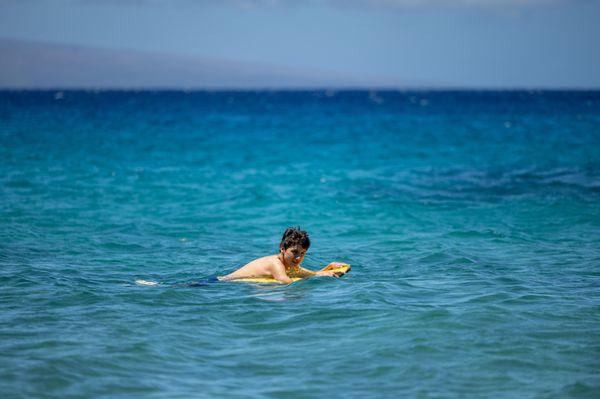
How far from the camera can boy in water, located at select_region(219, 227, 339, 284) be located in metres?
9.61

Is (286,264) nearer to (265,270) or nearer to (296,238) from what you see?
(265,270)

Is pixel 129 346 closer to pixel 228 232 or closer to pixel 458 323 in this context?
pixel 458 323

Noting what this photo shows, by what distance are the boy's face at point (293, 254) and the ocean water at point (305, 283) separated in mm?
437

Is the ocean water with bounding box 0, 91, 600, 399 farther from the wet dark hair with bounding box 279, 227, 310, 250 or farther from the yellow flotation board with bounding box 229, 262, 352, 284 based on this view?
the wet dark hair with bounding box 279, 227, 310, 250

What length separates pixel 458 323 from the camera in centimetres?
800

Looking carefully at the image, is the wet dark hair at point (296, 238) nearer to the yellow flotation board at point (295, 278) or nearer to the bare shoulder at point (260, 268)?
the bare shoulder at point (260, 268)

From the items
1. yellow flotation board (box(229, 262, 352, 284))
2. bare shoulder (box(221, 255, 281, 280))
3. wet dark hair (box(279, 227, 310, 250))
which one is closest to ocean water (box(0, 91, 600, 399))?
yellow flotation board (box(229, 262, 352, 284))

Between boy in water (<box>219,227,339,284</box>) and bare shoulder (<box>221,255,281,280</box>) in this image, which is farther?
bare shoulder (<box>221,255,281,280</box>)

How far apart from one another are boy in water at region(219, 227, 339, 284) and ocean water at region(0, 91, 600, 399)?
327 millimetres

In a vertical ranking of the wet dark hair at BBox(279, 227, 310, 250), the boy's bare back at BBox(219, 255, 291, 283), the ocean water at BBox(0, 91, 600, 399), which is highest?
the wet dark hair at BBox(279, 227, 310, 250)

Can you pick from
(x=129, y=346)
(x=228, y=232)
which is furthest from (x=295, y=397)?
(x=228, y=232)

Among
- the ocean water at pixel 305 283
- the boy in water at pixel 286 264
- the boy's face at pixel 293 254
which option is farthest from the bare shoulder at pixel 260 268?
the ocean water at pixel 305 283

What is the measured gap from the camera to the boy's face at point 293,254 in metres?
9.63

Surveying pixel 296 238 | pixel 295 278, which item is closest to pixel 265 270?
pixel 295 278
